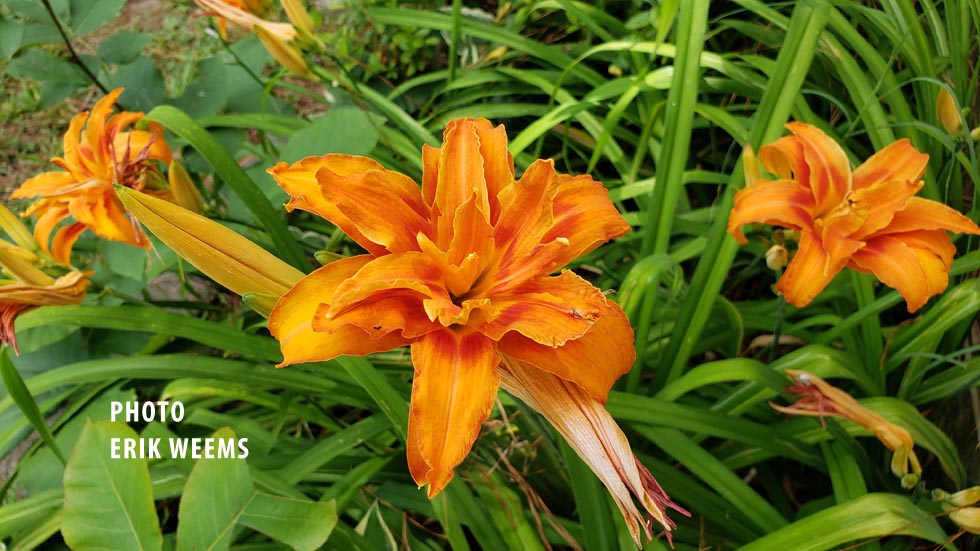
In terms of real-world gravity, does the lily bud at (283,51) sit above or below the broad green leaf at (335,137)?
above

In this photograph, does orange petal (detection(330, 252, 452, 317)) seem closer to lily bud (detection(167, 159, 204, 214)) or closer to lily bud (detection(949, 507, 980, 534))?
lily bud (detection(167, 159, 204, 214))

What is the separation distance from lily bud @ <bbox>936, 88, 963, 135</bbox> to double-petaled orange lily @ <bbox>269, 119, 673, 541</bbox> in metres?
0.80

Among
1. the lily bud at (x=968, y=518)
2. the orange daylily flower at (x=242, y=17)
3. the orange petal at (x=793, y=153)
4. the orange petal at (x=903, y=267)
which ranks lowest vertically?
the lily bud at (x=968, y=518)

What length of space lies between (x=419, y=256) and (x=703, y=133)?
148 cm

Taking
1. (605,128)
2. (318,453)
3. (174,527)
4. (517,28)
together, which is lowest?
(174,527)

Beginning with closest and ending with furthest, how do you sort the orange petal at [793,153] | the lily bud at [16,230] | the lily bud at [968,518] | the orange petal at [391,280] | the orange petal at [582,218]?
1. the orange petal at [391,280]
2. the orange petal at [582,218]
3. the lily bud at [968,518]
4. the orange petal at [793,153]
5. the lily bud at [16,230]

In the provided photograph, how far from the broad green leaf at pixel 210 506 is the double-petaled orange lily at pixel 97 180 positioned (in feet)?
1.88

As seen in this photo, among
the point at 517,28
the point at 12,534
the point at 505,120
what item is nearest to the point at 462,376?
the point at 12,534

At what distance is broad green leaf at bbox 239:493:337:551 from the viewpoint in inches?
28.4

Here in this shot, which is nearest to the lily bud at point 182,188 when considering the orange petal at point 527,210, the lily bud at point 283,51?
the lily bud at point 283,51

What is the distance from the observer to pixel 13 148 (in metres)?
2.60

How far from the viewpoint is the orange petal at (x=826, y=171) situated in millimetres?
951

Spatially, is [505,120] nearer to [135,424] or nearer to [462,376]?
[135,424]

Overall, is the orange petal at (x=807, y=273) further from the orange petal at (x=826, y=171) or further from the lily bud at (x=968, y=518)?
the lily bud at (x=968, y=518)
